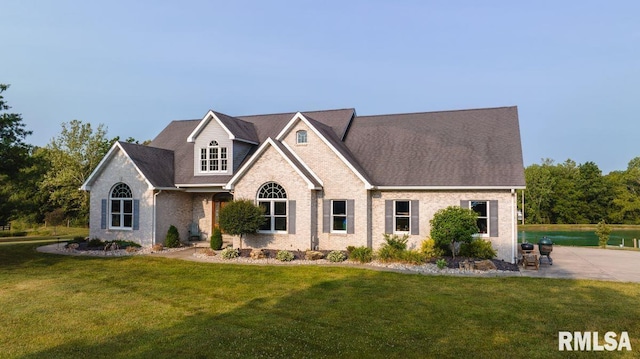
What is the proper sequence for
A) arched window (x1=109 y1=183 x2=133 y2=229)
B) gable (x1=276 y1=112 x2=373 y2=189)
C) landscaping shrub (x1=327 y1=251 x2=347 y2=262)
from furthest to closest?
arched window (x1=109 y1=183 x2=133 y2=229), gable (x1=276 y1=112 x2=373 y2=189), landscaping shrub (x1=327 y1=251 x2=347 y2=262)

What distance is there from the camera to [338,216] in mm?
20500

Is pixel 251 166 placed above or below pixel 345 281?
above

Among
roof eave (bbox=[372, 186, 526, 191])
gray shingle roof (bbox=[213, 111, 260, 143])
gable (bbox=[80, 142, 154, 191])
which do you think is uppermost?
gray shingle roof (bbox=[213, 111, 260, 143])

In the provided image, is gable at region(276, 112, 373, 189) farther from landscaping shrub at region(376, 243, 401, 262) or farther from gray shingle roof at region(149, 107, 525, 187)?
landscaping shrub at region(376, 243, 401, 262)

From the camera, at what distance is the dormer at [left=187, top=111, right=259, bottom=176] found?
23.5 meters

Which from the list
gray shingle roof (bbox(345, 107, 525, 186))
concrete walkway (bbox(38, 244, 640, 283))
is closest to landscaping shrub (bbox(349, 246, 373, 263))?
gray shingle roof (bbox(345, 107, 525, 186))

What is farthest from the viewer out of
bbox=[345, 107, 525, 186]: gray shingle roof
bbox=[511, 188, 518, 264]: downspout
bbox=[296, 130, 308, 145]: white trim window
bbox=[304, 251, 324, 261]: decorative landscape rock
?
bbox=[296, 130, 308, 145]: white trim window

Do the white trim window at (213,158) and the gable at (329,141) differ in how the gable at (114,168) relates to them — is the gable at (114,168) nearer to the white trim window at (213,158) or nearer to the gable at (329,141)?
the white trim window at (213,158)

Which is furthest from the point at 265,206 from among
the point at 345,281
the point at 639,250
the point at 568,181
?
the point at 568,181

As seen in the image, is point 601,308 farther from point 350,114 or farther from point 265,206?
point 350,114

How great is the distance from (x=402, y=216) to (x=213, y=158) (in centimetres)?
1108

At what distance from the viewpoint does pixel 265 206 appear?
20.7m

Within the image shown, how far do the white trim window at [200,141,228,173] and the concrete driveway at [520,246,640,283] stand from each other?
15837 mm

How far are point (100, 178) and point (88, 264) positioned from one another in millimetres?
6769
